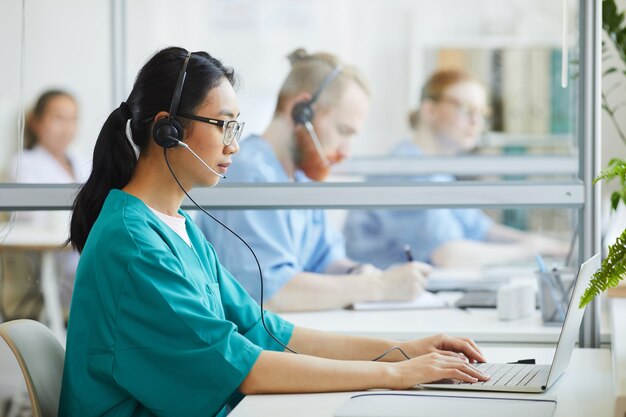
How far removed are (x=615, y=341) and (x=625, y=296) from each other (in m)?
0.46

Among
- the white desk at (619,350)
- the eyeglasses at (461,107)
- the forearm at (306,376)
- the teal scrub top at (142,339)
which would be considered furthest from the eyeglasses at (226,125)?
the eyeglasses at (461,107)

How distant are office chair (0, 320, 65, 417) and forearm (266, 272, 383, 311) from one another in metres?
0.89

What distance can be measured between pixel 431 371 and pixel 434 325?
0.72 metres

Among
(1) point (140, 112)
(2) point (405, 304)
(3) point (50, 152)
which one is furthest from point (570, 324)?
(3) point (50, 152)

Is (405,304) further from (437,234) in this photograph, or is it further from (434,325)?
(437,234)

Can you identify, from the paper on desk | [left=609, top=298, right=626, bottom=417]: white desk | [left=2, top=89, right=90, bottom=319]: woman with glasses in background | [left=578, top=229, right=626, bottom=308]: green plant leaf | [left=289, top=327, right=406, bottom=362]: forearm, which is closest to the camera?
[left=609, top=298, right=626, bottom=417]: white desk

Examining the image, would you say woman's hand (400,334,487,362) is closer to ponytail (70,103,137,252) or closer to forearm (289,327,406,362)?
forearm (289,327,406,362)

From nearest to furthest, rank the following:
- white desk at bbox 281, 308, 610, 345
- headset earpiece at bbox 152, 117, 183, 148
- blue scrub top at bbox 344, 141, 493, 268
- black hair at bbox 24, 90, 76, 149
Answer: headset earpiece at bbox 152, 117, 183, 148, white desk at bbox 281, 308, 610, 345, blue scrub top at bbox 344, 141, 493, 268, black hair at bbox 24, 90, 76, 149

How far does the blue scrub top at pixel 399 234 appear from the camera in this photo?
12.5 ft

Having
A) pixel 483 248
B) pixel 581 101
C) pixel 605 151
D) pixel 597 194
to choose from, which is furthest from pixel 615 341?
pixel 483 248

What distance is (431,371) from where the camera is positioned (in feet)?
4.67

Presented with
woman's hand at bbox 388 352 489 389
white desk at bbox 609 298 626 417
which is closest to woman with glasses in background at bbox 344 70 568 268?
white desk at bbox 609 298 626 417

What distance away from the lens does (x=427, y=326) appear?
6.98 ft

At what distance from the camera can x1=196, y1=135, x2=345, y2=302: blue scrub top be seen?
8.01 ft
